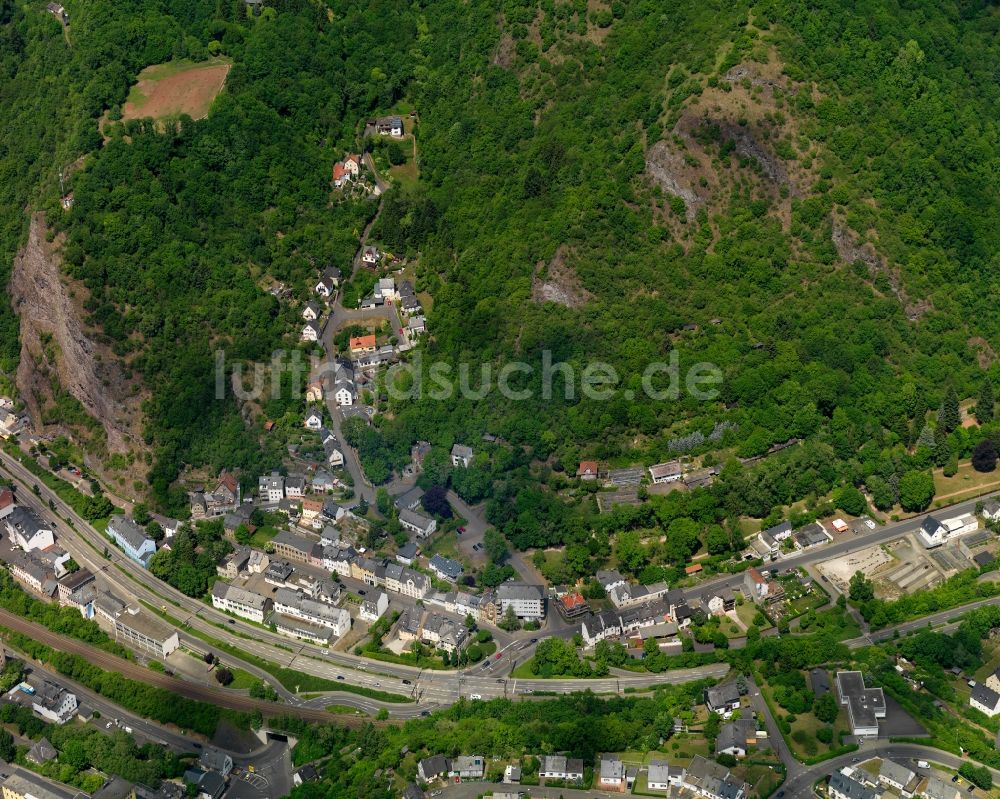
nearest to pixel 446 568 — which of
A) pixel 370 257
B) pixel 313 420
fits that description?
pixel 313 420

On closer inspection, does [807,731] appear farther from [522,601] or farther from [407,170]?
[407,170]

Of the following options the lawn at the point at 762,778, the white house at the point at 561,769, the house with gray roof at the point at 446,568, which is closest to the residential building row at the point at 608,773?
the white house at the point at 561,769

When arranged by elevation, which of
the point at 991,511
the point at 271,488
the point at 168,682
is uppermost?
the point at 271,488

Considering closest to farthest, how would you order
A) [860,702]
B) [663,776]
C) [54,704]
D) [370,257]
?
[663,776] < [860,702] < [54,704] < [370,257]

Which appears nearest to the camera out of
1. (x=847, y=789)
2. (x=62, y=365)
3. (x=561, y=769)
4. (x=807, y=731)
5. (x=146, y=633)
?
(x=847, y=789)

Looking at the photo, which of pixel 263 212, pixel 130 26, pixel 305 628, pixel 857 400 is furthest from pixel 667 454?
pixel 130 26

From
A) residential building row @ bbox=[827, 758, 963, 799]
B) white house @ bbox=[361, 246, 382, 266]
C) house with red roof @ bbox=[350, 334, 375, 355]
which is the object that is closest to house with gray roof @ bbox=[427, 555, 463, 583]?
house with red roof @ bbox=[350, 334, 375, 355]

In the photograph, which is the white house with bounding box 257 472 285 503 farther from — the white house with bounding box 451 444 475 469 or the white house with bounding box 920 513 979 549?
the white house with bounding box 920 513 979 549
